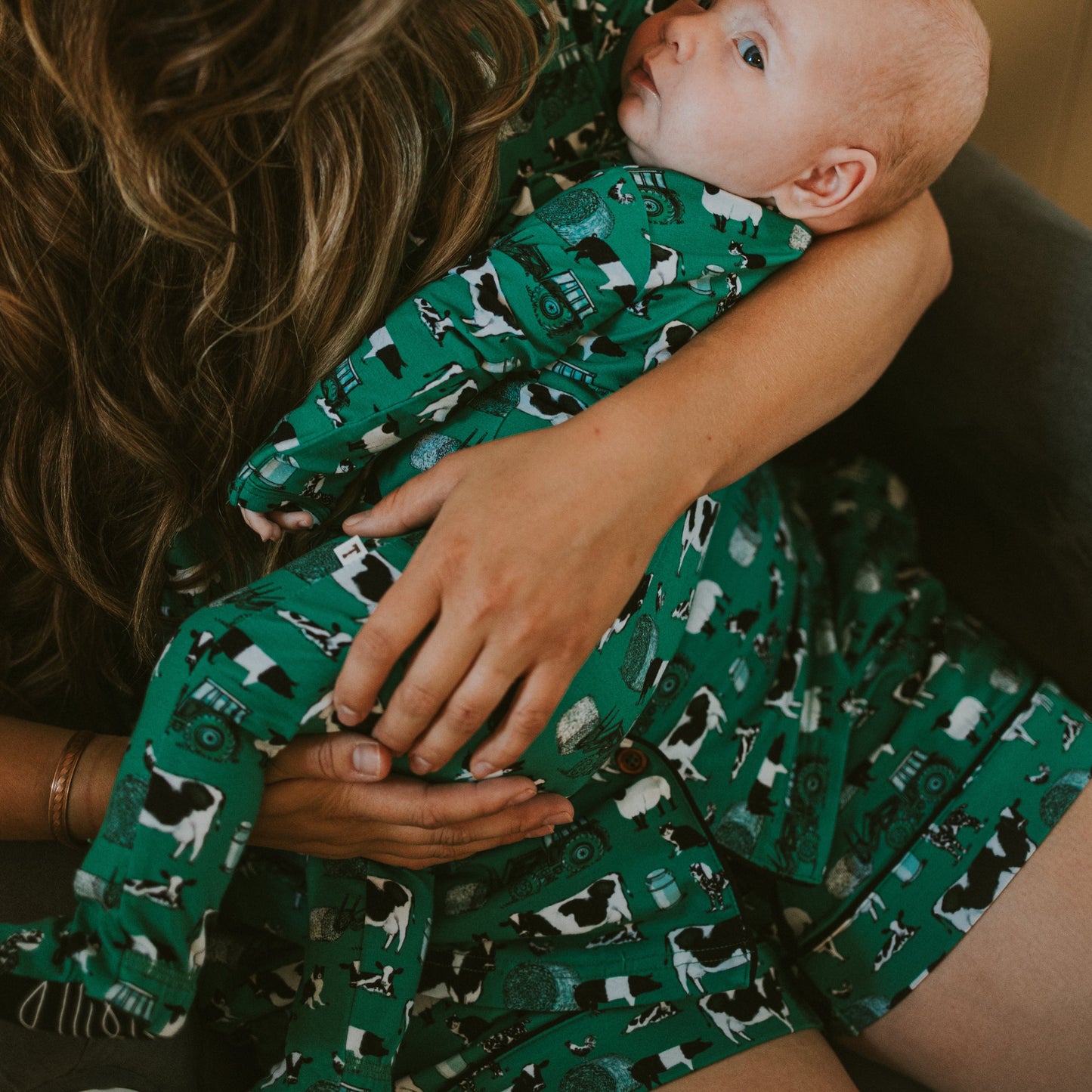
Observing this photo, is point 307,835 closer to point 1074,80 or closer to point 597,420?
point 597,420

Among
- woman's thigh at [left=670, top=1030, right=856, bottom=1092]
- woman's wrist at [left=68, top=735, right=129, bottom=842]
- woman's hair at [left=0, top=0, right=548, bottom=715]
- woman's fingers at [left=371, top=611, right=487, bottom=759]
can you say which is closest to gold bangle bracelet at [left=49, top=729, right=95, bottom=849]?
woman's wrist at [left=68, top=735, right=129, bottom=842]

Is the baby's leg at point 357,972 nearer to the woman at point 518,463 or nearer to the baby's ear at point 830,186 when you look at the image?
the woman at point 518,463

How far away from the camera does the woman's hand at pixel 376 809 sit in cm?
76

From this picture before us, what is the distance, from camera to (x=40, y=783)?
32.1 inches

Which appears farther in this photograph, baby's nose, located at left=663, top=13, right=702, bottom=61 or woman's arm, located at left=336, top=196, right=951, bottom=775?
baby's nose, located at left=663, top=13, right=702, bottom=61

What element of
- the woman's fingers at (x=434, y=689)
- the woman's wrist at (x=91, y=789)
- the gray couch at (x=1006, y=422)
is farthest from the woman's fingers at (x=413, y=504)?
the gray couch at (x=1006, y=422)

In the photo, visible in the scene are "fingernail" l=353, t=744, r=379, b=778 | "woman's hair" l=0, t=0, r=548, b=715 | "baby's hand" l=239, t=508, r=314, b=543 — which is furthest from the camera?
"baby's hand" l=239, t=508, r=314, b=543

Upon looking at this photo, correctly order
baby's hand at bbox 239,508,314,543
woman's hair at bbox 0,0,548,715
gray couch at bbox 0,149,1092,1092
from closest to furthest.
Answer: woman's hair at bbox 0,0,548,715, baby's hand at bbox 239,508,314,543, gray couch at bbox 0,149,1092,1092

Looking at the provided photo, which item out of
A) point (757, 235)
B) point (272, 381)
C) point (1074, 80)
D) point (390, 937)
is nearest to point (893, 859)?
point (390, 937)

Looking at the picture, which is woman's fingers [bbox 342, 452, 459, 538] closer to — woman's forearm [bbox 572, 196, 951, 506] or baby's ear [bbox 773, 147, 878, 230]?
woman's forearm [bbox 572, 196, 951, 506]

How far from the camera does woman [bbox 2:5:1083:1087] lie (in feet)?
2.17

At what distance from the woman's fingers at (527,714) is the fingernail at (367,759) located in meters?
0.09

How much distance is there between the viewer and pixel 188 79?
651 millimetres

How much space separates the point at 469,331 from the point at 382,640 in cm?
29
